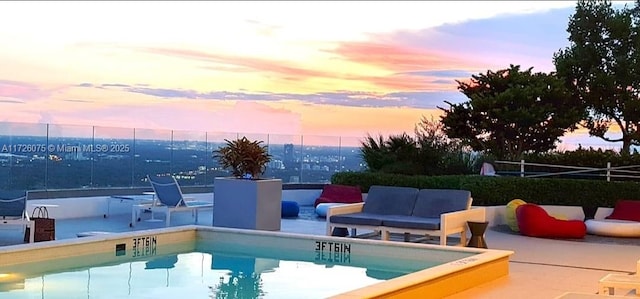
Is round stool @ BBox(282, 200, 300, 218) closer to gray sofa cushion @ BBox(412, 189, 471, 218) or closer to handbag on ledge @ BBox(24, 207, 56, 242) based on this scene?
gray sofa cushion @ BBox(412, 189, 471, 218)

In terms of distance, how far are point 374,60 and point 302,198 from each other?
3608 millimetres

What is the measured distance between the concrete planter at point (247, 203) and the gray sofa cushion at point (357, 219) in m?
1.09

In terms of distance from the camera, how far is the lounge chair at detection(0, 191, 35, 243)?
10023 mm

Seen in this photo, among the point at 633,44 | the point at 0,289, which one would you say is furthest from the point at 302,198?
the point at 633,44

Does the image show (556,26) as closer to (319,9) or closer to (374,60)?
(374,60)

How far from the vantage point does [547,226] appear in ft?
42.0

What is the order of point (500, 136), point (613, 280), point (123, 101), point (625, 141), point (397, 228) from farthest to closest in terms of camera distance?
point (625, 141), point (500, 136), point (123, 101), point (397, 228), point (613, 280)

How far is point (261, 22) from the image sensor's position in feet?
55.1

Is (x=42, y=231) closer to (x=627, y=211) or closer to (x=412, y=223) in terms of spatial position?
(x=412, y=223)

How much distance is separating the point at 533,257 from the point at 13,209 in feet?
21.3

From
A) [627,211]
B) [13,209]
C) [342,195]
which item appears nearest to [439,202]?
[627,211]

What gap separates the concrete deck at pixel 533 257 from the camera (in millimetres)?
8141

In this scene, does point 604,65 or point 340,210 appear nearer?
point 340,210

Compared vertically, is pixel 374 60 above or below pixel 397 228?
above
